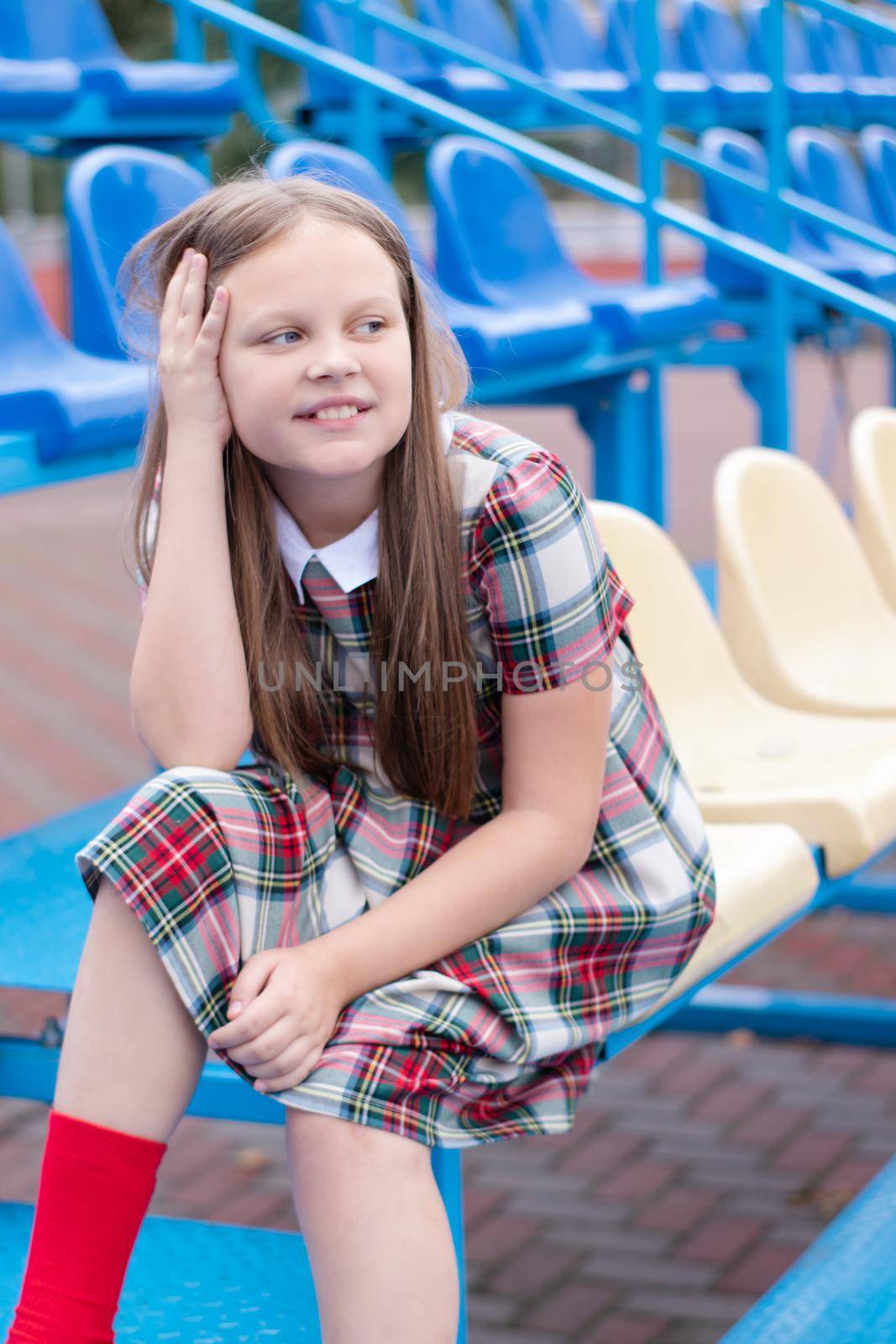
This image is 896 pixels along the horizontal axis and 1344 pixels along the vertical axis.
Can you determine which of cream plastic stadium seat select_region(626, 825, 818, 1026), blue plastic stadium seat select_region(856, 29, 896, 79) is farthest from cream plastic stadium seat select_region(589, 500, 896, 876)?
blue plastic stadium seat select_region(856, 29, 896, 79)

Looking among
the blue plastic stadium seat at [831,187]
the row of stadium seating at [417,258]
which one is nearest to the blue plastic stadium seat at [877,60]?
the blue plastic stadium seat at [831,187]

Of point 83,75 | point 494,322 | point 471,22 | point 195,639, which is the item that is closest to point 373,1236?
point 195,639

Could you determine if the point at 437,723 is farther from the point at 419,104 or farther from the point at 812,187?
the point at 812,187

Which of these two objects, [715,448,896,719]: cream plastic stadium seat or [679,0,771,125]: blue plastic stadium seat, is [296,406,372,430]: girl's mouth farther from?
[679,0,771,125]: blue plastic stadium seat

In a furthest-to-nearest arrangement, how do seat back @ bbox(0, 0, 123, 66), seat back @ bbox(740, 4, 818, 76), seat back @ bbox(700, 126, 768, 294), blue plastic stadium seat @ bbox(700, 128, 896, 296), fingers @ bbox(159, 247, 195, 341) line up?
seat back @ bbox(740, 4, 818, 76) < blue plastic stadium seat @ bbox(700, 128, 896, 296) < seat back @ bbox(700, 126, 768, 294) < seat back @ bbox(0, 0, 123, 66) < fingers @ bbox(159, 247, 195, 341)

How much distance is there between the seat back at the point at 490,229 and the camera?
10.9 feet

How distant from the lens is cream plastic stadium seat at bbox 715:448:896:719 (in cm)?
247

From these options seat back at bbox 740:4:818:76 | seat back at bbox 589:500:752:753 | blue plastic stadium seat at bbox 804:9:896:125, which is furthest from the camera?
seat back at bbox 740:4:818:76

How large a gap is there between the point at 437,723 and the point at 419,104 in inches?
88.2

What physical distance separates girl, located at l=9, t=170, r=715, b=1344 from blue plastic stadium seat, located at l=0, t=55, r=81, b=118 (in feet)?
7.09

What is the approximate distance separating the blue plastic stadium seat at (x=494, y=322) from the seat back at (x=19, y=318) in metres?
0.39

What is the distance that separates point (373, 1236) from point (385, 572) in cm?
51

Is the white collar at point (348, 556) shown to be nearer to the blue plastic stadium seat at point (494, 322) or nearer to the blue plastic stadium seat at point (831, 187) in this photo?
the blue plastic stadium seat at point (494, 322)

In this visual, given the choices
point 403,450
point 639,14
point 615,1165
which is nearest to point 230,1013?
point 403,450
